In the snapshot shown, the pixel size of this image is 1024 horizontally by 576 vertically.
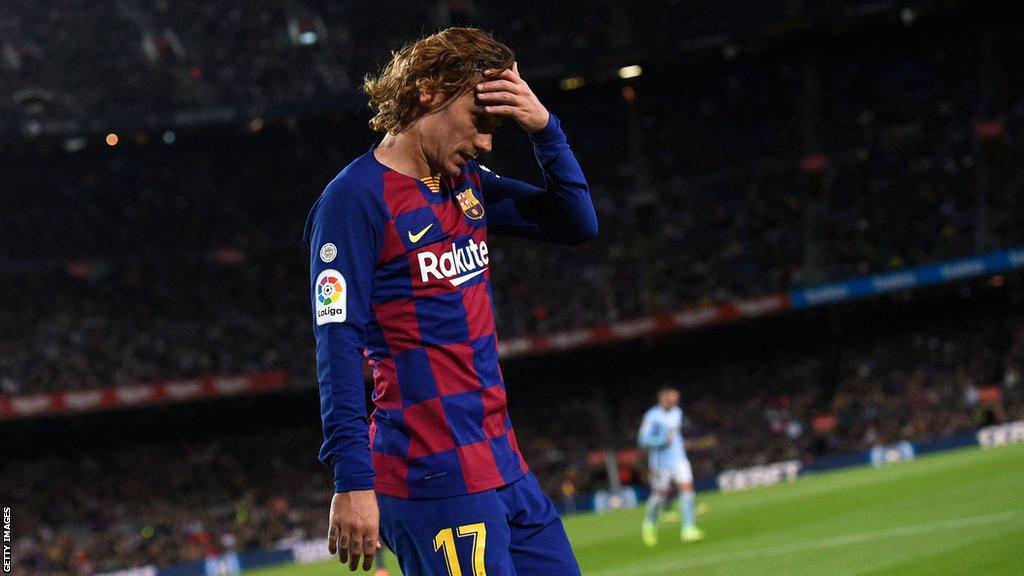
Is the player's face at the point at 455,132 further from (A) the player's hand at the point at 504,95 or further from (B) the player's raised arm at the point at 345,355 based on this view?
(B) the player's raised arm at the point at 345,355

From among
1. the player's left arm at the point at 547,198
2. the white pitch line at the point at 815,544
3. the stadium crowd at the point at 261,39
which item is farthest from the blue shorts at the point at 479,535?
the stadium crowd at the point at 261,39

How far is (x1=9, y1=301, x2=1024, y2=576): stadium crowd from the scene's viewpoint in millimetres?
32469

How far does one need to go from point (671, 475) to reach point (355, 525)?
1432cm

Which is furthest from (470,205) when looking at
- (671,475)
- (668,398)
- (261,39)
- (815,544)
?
(261,39)

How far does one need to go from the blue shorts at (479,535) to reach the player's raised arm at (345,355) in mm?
190

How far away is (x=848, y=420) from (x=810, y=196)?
8.13 meters

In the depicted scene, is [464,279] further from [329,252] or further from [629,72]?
[629,72]

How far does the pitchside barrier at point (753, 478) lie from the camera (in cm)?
2942

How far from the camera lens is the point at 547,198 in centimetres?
415

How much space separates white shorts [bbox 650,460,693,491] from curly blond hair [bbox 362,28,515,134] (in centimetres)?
1373

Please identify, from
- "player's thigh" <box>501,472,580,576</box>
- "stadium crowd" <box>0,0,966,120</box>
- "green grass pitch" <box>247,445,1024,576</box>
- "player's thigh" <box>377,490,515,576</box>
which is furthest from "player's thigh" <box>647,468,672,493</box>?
"stadium crowd" <box>0,0,966,120</box>

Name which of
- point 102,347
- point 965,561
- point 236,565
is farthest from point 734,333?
point 965,561

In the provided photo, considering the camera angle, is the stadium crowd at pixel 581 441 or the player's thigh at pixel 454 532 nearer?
the player's thigh at pixel 454 532

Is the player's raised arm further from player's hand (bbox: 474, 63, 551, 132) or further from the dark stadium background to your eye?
the dark stadium background
